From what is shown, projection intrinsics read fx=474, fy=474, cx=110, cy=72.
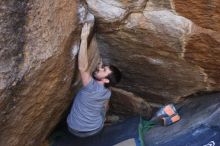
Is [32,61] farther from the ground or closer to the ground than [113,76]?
farther from the ground

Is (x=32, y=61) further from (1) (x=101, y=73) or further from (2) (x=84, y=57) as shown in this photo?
(1) (x=101, y=73)

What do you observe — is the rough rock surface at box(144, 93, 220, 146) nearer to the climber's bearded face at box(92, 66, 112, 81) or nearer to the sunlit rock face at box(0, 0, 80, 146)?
the climber's bearded face at box(92, 66, 112, 81)

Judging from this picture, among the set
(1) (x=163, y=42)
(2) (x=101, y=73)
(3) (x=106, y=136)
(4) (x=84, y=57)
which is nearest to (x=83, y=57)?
(4) (x=84, y=57)

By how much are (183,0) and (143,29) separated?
326 mm

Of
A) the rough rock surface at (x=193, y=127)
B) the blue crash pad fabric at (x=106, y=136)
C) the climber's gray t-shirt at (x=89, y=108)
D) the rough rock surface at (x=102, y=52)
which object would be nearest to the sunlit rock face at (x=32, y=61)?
the rough rock surface at (x=102, y=52)

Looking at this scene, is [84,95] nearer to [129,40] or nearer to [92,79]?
[92,79]

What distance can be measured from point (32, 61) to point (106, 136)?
1072 millimetres

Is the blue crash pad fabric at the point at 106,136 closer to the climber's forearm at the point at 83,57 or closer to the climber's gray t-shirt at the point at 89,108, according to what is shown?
the climber's gray t-shirt at the point at 89,108

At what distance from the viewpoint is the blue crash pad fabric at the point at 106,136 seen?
3.32 meters

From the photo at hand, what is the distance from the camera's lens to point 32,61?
101 inches

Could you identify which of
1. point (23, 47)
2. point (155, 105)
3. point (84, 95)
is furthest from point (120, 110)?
point (23, 47)

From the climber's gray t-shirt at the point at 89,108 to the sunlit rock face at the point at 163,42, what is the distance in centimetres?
32

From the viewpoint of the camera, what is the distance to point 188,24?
114 inches

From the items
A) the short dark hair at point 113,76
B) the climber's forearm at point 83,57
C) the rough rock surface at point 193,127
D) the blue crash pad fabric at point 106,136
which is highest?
the climber's forearm at point 83,57
